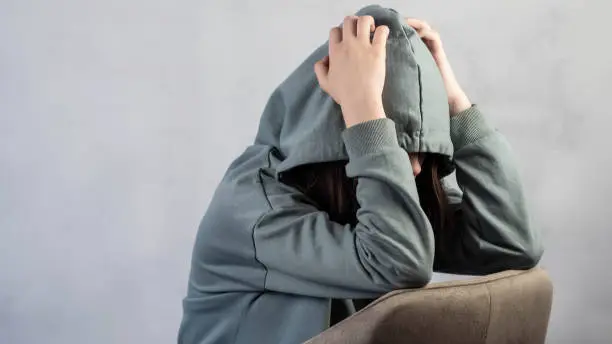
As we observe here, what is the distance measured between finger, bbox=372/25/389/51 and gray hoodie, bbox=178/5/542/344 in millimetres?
22

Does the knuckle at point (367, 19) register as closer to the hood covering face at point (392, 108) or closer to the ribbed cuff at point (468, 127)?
the hood covering face at point (392, 108)

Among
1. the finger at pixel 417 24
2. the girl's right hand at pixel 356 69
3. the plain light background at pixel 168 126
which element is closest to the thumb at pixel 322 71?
the girl's right hand at pixel 356 69

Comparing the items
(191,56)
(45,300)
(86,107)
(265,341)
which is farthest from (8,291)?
(265,341)

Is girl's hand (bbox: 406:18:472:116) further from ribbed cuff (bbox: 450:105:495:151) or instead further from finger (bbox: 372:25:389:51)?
finger (bbox: 372:25:389:51)

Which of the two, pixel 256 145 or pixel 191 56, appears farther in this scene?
pixel 191 56

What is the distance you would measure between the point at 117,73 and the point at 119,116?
9cm

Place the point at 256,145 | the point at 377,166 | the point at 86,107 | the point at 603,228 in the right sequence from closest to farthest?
the point at 377,166 < the point at 256,145 < the point at 86,107 < the point at 603,228

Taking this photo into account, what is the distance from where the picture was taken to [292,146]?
91 cm

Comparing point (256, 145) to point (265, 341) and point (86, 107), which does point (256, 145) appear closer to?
point (265, 341)

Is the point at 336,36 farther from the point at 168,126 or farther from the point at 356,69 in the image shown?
the point at 168,126

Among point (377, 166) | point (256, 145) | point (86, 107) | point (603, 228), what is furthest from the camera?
point (603, 228)

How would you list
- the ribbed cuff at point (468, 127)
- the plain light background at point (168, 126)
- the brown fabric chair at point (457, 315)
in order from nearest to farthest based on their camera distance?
the brown fabric chair at point (457, 315) → the ribbed cuff at point (468, 127) → the plain light background at point (168, 126)

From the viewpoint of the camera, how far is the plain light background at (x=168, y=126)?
1516 millimetres

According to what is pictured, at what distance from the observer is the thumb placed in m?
0.90
